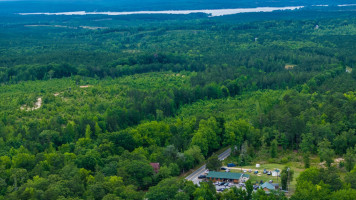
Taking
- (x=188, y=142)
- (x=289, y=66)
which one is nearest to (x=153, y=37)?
(x=289, y=66)

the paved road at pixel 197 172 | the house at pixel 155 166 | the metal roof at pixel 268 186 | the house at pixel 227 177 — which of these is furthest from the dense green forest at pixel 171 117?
the house at pixel 227 177

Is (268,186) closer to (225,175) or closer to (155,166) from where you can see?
(225,175)

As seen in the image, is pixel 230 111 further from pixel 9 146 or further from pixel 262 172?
pixel 9 146

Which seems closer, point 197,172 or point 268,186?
point 268,186

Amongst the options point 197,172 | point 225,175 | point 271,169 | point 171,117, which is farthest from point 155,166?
point 171,117

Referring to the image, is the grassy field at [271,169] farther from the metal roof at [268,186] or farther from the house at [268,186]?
the metal roof at [268,186]

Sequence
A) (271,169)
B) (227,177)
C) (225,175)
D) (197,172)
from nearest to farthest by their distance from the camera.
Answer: (227,177) < (225,175) < (271,169) < (197,172)

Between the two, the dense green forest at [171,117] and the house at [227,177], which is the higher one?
the dense green forest at [171,117]
